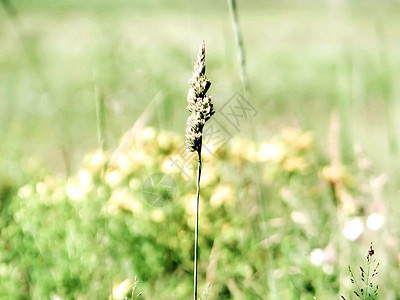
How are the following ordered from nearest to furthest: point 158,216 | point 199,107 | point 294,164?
point 199,107 < point 158,216 < point 294,164

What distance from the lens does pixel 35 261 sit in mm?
1349

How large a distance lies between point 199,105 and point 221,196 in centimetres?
83

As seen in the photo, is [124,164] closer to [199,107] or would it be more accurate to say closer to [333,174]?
[333,174]

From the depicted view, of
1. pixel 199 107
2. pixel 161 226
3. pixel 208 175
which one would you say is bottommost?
pixel 161 226

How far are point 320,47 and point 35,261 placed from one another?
6.00m

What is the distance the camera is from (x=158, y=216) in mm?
1483

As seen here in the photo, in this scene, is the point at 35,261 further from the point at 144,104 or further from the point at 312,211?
the point at 144,104

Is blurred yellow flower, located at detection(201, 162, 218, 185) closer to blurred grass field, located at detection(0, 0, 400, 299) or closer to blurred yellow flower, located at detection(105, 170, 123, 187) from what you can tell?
blurred grass field, located at detection(0, 0, 400, 299)

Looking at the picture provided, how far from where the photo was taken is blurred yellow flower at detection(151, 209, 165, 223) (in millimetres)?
1483

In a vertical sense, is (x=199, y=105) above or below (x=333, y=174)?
above

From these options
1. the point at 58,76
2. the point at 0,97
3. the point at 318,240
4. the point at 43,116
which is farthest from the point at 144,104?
the point at 58,76

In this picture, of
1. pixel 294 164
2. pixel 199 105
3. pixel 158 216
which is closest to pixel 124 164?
pixel 158 216

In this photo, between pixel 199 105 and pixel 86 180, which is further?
pixel 86 180

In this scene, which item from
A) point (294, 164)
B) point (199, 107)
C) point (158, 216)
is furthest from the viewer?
point (294, 164)
